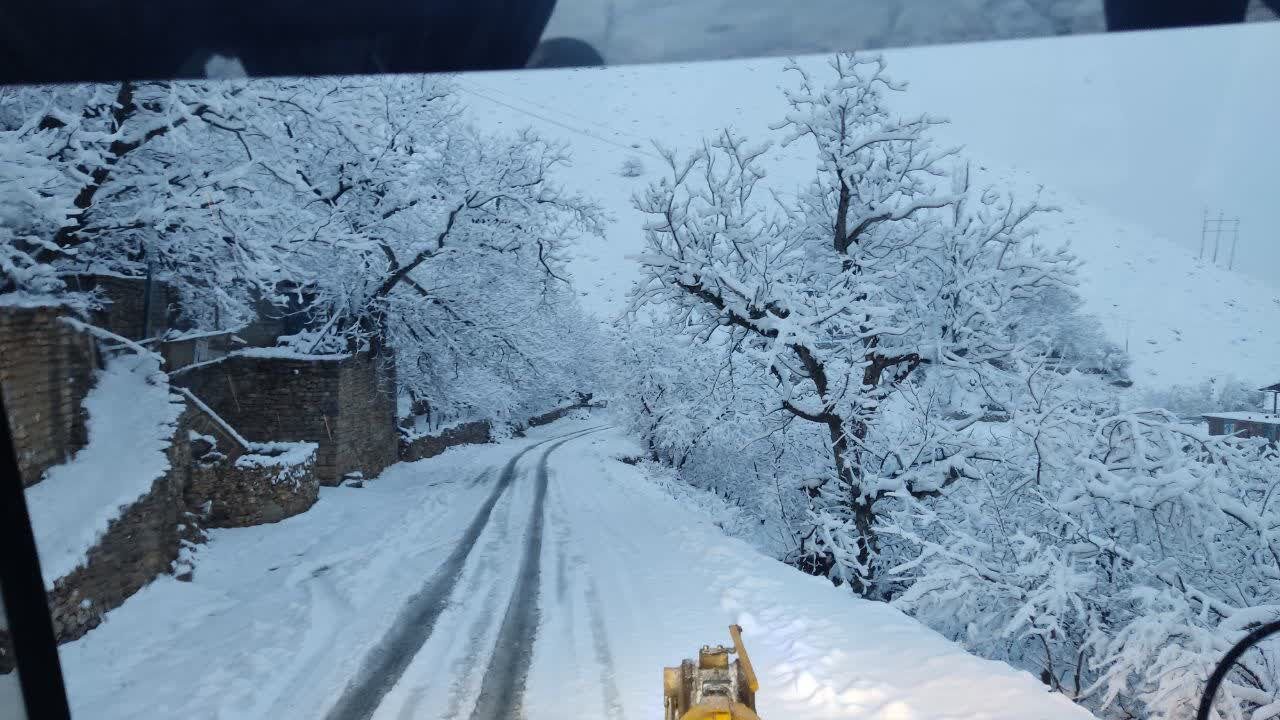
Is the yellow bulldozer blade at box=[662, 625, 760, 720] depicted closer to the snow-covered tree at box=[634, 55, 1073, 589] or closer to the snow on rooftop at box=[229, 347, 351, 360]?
the snow-covered tree at box=[634, 55, 1073, 589]

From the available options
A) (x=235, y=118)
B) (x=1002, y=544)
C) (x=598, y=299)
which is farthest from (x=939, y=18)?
(x=598, y=299)

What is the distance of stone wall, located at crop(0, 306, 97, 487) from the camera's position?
7.46m

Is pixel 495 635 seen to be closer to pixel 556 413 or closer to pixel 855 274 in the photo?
pixel 855 274

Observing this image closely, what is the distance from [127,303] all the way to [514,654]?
30.7ft

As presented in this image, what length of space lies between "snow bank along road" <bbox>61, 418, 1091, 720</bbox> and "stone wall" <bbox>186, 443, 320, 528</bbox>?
0.37 m

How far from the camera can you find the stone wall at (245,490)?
12.1m

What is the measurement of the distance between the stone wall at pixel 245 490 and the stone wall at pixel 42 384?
10.4 feet

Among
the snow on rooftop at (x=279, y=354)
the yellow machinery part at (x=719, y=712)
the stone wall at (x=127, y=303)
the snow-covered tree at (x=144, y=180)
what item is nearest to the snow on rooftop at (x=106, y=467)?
the stone wall at (x=127, y=303)

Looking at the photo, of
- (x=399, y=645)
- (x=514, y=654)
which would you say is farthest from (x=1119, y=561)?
(x=399, y=645)

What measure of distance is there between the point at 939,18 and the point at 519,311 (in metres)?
24.7

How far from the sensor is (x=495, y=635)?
7.66m

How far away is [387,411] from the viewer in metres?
23.1

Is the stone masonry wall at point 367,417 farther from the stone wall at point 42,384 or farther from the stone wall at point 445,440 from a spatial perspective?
the stone wall at point 42,384

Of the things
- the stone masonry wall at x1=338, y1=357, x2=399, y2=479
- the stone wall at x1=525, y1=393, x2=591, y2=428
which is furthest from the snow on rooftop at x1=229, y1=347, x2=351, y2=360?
the stone wall at x1=525, y1=393, x2=591, y2=428
